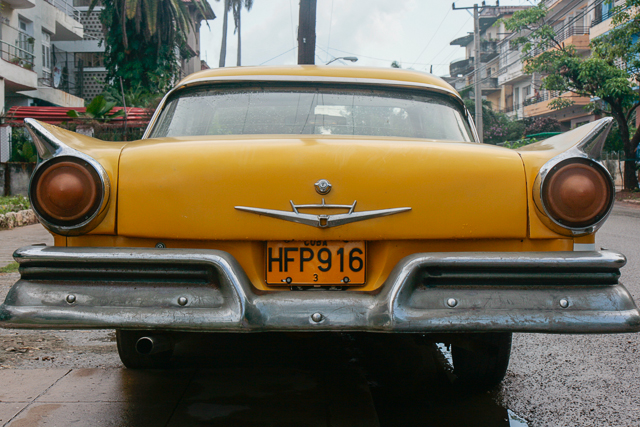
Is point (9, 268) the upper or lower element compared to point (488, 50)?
lower

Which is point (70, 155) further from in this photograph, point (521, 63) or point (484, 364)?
point (521, 63)

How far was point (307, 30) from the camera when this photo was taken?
12.4m

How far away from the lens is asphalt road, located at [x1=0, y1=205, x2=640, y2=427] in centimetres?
273

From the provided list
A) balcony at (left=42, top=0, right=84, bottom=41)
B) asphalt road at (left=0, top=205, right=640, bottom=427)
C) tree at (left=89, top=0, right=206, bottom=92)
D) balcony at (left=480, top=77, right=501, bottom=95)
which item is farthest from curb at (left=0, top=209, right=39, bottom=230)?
balcony at (left=480, top=77, right=501, bottom=95)

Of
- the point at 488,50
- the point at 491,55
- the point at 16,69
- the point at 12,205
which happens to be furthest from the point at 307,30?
the point at 488,50

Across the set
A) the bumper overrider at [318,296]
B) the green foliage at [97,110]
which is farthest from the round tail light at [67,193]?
the green foliage at [97,110]

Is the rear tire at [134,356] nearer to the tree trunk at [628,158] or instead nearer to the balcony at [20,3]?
the tree trunk at [628,158]

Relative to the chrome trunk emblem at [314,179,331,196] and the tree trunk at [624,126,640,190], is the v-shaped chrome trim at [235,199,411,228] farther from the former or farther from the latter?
the tree trunk at [624,126,640,190]

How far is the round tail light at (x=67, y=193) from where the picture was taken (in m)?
2.28

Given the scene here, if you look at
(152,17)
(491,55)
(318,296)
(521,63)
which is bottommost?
(318,296)

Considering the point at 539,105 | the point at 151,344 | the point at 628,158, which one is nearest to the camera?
the point at 151,344

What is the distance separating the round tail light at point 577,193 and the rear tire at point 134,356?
2.09m

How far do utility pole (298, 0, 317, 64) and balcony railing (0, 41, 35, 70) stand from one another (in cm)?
1335

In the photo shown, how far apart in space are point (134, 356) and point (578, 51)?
1470 inches
